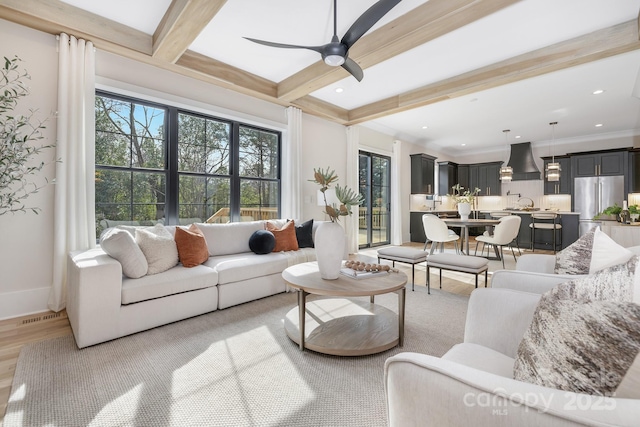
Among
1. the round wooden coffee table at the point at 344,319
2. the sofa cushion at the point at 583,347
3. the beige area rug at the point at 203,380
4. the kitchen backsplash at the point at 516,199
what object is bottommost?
the beige area rug at the point at 203,380

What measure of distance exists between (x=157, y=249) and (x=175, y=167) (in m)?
1.50

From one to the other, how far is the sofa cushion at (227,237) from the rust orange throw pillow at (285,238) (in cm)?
29

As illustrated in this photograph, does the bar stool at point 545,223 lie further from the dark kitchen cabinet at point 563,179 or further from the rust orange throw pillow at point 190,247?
the rust orange throw pillow at point 190,247

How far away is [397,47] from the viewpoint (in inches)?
124

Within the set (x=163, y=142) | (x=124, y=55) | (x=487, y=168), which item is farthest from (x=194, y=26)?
(x=487, y=168)

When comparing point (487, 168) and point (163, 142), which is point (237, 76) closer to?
point (163, 142)

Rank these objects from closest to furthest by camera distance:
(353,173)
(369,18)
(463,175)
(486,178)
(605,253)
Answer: (605,253) → (369,18) → (353,173) → (486,178) → (463,175)

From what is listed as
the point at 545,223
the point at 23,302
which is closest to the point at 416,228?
the point at 545,223

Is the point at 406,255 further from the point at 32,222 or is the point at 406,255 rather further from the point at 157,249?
the point at 32,222

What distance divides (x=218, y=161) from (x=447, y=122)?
5065 millimetres

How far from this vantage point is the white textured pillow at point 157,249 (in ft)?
8.80

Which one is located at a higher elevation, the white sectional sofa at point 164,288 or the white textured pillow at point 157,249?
the white textured pillow at point 157,249

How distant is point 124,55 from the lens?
10.9 feet

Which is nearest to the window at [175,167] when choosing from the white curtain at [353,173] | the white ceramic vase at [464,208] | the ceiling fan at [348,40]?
the white curtain at [353,173]
